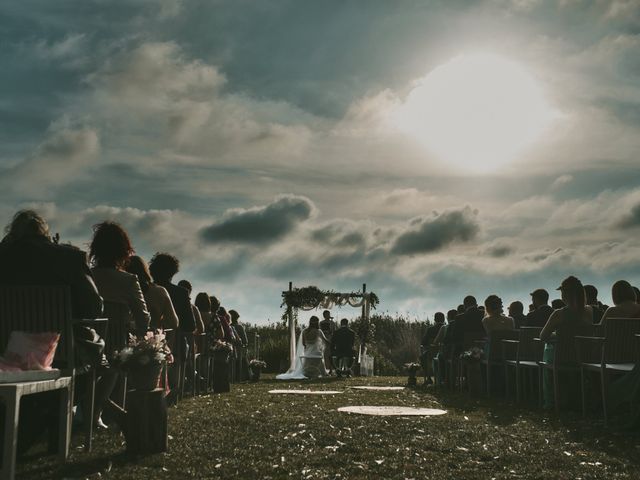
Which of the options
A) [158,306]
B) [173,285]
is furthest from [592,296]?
[158,306]

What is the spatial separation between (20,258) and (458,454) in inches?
149

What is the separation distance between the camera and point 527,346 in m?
12.8

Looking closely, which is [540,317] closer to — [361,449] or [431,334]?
[431,334]

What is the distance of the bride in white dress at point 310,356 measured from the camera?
2409 cm

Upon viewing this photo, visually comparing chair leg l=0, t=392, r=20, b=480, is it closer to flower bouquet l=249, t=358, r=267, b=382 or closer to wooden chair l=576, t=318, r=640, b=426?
wooden chair l=576, t=318, r=640, b=426

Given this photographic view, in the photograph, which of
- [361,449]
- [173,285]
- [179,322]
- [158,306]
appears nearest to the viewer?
[361,449]

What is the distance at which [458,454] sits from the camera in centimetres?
680

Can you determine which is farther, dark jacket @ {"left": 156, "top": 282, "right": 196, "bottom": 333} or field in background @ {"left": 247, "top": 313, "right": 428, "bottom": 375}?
field in background @ {"left": 247, "top": 313, "right": 428, "bottom": 375}

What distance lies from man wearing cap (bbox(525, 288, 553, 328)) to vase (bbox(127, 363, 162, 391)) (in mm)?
8670

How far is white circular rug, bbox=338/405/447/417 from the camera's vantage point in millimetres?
10469

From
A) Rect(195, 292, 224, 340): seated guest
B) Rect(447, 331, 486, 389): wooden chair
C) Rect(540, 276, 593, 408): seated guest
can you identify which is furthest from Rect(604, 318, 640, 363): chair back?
Rect(195, 292, 224, 340): seated guest

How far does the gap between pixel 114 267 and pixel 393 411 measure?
4925 millimetres

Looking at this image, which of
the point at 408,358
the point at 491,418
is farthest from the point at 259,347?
the point at 491,418

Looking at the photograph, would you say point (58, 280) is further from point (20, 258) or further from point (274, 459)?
point (274, 459)
